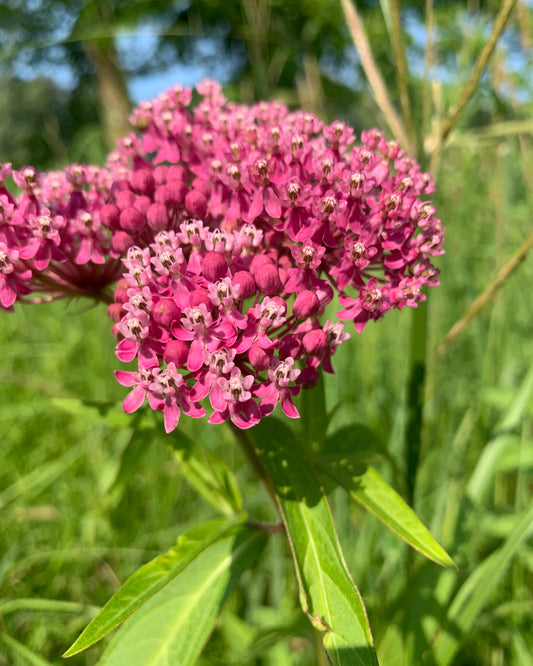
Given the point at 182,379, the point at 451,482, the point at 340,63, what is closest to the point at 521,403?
the point at 451,482

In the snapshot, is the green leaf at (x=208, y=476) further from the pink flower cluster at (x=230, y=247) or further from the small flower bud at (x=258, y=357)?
the small flower bud at (x=258, y=357)

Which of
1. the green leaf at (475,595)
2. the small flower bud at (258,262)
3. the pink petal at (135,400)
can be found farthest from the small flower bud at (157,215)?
the green leaf at (475,595)

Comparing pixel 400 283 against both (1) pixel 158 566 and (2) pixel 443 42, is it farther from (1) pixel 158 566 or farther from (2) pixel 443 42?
(2) pixel 443 42

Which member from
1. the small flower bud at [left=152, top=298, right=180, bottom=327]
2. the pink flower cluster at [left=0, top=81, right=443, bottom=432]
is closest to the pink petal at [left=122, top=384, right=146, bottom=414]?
the pink flower cluster at [left=0, top=81, right=443, bottom=432]

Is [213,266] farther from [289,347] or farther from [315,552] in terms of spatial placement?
[315,552]

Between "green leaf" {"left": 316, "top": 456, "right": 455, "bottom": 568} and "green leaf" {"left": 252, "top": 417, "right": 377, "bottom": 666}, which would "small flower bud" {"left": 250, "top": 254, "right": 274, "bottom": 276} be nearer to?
"green leaf" {"left": 252, "top": 417, "right": 377, "bottom": 666}
